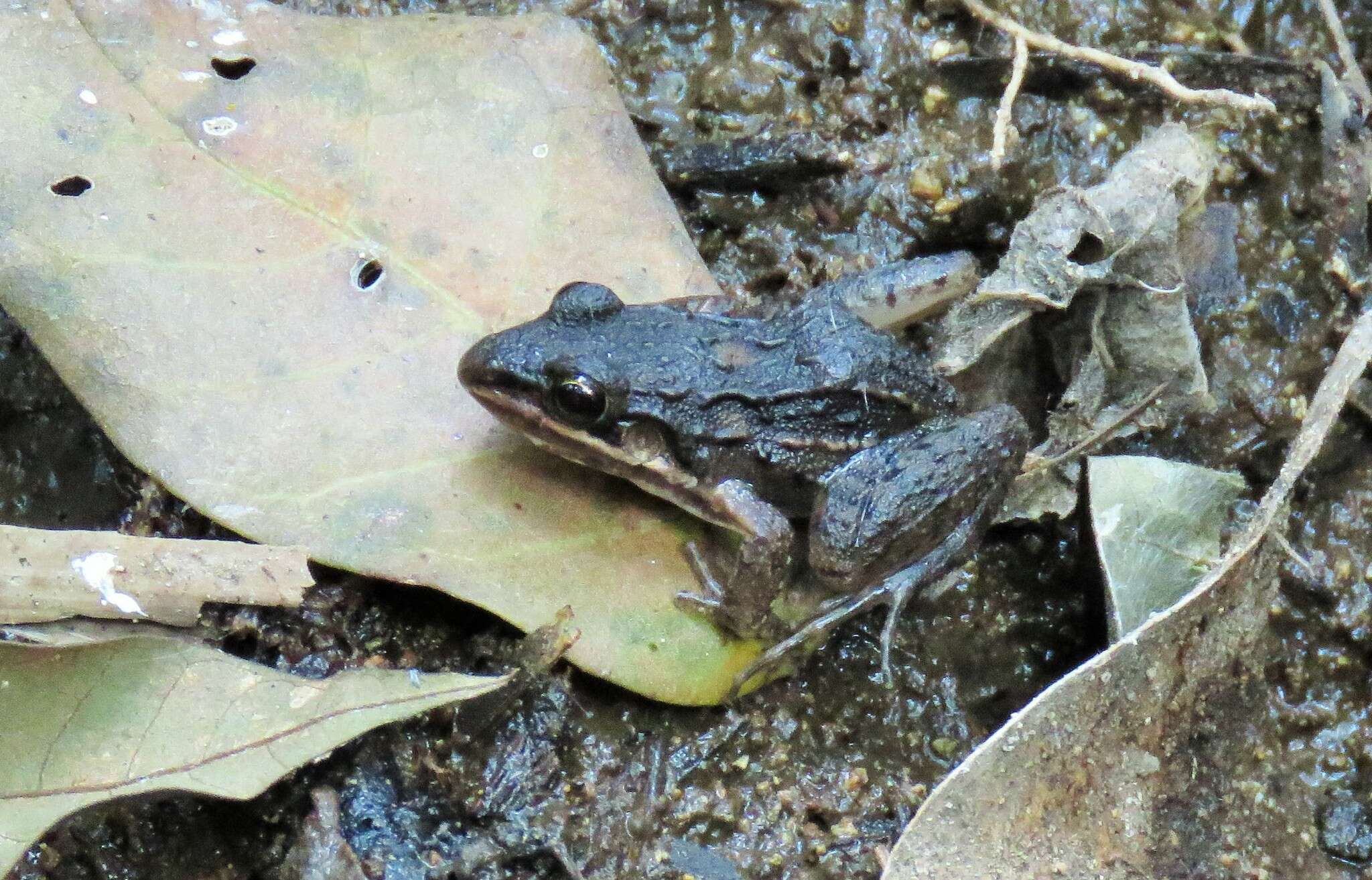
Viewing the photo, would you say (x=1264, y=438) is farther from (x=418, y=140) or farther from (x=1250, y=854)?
(x=418, y=140)

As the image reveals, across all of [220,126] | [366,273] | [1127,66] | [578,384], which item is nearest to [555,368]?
[578,384]

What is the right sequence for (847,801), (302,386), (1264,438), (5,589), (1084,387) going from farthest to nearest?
(1264,438), (1084,387), (847,801), (302,386), (5,589)

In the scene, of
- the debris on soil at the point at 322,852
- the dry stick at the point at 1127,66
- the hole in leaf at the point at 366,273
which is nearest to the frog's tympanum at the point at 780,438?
the hole in leaf at the point at 366,273

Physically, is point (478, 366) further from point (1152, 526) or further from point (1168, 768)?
point (1168, 768)

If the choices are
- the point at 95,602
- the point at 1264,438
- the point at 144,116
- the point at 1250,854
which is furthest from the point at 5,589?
the point at 1264,438

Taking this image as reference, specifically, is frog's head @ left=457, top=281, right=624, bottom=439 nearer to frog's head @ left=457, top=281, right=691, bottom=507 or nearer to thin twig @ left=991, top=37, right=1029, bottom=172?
frog's head @ left=457, top=281, right=691, bottom=507

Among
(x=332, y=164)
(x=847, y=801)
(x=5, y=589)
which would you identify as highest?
(x=332, y=164)

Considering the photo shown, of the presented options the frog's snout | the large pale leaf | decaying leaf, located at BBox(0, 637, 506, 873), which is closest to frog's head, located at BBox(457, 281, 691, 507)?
the frog's snout
